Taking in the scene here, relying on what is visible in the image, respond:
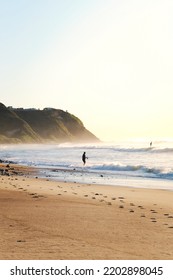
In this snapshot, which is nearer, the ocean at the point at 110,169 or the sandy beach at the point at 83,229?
the sandy beach at the point at 83,229

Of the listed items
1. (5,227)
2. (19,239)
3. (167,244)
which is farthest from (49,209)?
(167,244)

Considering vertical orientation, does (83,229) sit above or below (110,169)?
above

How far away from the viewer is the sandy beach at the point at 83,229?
22.6 ft

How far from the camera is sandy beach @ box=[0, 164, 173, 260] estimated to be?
6902mm

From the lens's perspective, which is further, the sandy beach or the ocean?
the ocean

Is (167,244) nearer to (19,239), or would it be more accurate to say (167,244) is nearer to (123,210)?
(19,239)

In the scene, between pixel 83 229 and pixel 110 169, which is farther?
pixel 110 169

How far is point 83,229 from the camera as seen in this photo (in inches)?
349
